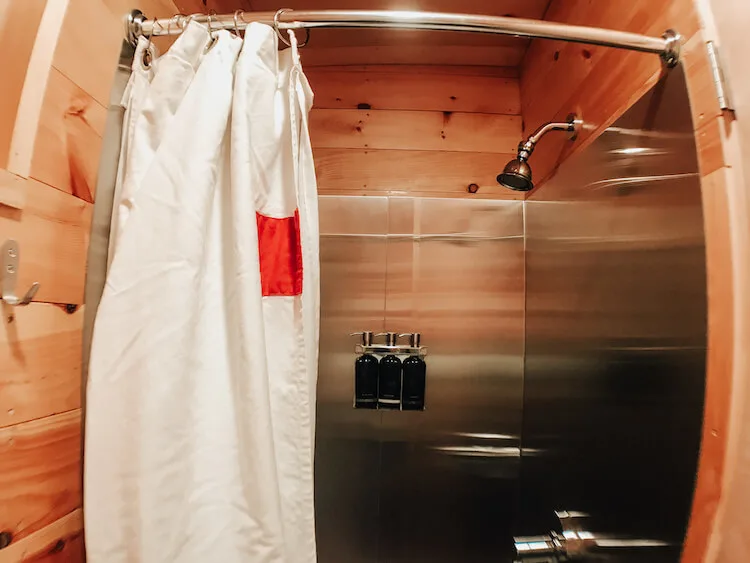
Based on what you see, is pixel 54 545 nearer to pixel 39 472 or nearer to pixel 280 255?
pixel 39 472

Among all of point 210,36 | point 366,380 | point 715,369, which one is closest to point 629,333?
point 715,369

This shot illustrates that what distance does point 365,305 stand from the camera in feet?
5.03

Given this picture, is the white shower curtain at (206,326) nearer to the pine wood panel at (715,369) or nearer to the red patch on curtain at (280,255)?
the red patch on curtain at (280,255)

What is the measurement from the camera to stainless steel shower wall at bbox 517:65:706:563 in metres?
0.68

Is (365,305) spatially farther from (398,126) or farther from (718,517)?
(718,517)

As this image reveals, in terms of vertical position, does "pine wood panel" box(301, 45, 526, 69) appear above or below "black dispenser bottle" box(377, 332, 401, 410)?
above

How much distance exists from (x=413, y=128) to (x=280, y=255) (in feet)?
3.32

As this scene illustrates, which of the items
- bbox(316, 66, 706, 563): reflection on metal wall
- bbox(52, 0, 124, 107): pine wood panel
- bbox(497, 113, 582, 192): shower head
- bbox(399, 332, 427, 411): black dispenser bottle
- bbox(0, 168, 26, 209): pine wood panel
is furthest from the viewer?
bbox(399, 332, 427, 411): black dispenser bottle

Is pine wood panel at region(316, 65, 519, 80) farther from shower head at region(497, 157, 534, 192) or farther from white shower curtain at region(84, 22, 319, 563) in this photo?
white shower curtain at region(84, 22, 319, 563)

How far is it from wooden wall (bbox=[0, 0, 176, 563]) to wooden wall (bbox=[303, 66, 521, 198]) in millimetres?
900

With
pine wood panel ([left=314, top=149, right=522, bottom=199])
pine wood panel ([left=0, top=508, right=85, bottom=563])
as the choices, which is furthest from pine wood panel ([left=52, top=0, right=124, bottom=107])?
pine wood panel ([left=314, top=149, right=522, bottom=199])

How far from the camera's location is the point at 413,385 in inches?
57.7

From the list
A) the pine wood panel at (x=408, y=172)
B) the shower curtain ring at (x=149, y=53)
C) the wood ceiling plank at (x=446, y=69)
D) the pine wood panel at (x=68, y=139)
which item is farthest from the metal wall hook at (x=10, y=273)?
the wood ceiling plank at (x=446, y=69)

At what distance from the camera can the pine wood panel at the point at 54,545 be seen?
605 mm
